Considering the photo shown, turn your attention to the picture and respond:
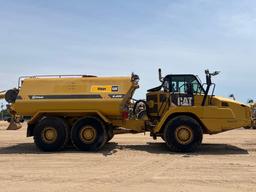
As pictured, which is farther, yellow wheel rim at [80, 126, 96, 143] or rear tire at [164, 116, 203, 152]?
yellow wheel rim at [80, 126, 96, 143]

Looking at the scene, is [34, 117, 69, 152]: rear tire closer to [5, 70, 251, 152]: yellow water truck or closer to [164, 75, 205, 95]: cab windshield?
[5, 70, 251, 152]: yellow water truck

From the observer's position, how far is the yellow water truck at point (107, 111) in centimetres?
1634

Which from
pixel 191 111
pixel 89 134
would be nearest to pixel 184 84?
pixel 191 111

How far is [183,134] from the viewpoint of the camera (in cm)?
1628

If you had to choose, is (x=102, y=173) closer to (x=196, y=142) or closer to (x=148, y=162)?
(x=148, y=162)

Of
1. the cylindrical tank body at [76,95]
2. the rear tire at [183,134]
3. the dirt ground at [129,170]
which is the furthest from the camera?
the cylindrical tank body at [76,95]

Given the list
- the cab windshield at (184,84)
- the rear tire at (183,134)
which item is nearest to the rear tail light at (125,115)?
the rear tire at (183,134)

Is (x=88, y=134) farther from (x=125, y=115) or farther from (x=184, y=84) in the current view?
(x=184, y=84)

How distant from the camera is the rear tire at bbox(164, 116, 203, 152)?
637 inches

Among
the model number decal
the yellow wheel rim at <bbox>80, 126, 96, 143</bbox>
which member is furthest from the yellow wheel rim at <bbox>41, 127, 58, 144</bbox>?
the model number decal

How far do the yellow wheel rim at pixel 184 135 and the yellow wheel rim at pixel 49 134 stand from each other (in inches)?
168

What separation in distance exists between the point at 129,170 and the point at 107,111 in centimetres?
474

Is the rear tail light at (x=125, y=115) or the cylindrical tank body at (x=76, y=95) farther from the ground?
the cylindrical tank body at (x=76, y=95)

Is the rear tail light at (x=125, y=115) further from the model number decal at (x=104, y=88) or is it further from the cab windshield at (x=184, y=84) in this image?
the cab windshield at (x=184, y=84)
